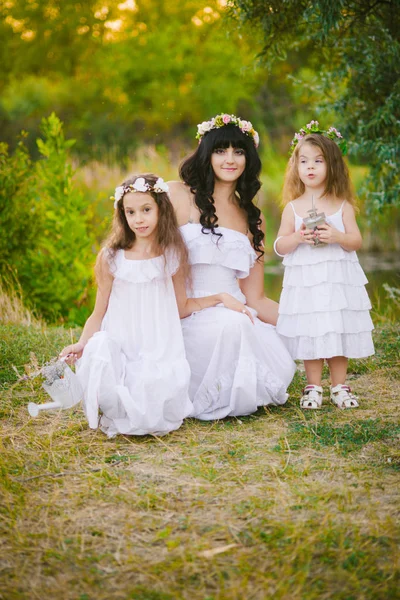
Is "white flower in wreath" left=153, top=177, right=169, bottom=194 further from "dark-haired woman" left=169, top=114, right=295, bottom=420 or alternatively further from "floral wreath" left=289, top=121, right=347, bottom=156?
"floral wreath" left=289, top=121, right=347, bottom=156

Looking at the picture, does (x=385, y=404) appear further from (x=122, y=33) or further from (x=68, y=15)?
(x=68, y=15)

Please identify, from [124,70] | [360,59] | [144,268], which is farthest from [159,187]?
[124,70]

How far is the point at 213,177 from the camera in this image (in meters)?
3.97

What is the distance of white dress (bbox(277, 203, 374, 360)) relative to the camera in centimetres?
361

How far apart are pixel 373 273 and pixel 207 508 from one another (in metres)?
7.97

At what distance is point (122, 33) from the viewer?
25922 millimetres

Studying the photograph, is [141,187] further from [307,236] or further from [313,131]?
[313,131]

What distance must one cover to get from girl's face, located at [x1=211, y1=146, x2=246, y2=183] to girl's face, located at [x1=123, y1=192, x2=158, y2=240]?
54 cm

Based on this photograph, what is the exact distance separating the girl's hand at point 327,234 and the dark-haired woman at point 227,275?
517 millimetres

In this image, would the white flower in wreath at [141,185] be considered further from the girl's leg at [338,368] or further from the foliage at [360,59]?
the foliage at [360,59]

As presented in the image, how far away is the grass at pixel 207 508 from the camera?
6.73 feet

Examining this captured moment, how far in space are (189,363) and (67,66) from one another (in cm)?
2723

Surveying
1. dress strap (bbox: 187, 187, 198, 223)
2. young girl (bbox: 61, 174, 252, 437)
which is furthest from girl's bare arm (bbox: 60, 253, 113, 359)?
dress strap (bbox: 187, 187, 198, 223)

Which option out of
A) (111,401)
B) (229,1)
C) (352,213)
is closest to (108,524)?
(111,401)
